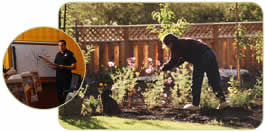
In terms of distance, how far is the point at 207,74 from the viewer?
6.15 meters

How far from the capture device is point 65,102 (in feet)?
20.0

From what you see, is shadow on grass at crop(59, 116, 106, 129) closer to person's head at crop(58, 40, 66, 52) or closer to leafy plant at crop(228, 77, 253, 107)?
person's head at crop(58, 40, 66, 52)

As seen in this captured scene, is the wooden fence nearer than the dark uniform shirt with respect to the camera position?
No

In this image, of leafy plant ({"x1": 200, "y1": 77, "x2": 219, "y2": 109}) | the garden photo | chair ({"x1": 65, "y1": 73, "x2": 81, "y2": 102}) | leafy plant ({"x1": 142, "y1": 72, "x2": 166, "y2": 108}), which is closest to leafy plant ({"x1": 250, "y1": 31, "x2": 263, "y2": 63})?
the garden photo

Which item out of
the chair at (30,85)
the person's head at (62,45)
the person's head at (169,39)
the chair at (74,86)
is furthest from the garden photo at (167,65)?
the chair at (30,85)

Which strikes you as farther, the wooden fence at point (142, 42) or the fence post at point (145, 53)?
the fence post at point (145, 53)

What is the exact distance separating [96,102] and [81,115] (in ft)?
1.29

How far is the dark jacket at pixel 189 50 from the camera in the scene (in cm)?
611

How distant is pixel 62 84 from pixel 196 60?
2.57m

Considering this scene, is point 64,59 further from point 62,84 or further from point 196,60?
point 196,60

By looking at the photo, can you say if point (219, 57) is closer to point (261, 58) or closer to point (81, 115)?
point (261, 58)

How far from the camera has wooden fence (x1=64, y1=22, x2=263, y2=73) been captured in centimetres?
617

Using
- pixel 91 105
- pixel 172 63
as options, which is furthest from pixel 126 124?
pixel 172 63

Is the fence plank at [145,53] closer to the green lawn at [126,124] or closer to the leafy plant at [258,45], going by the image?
the green lawn at [126,124]
